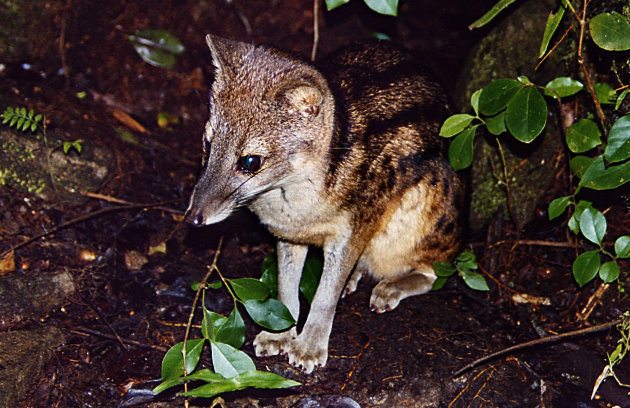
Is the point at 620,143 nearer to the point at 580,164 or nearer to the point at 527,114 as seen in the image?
the point at 527,114

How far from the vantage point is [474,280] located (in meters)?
5.25

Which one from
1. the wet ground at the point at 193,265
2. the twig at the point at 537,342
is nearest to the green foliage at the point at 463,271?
the wet ground at the point at 193,265

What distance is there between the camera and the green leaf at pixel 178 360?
393 cm

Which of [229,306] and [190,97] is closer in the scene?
[229,306]

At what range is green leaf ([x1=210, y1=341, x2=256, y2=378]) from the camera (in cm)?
381

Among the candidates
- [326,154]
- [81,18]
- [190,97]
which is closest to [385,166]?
[326,154]

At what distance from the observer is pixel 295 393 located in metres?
4.36

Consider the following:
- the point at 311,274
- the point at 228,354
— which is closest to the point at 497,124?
the point at 311,274

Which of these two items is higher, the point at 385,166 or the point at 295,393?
the point at 385,166

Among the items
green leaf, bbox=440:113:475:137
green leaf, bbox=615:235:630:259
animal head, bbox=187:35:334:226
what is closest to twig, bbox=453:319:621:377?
green leaf, bbox=615:235:630:259

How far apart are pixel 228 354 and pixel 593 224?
2.89 meters

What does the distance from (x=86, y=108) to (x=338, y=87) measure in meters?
2.81

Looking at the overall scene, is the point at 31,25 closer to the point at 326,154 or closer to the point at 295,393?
the point at 326,154

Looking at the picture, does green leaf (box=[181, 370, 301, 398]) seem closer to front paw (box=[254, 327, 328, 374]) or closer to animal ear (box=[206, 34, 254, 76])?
front paw (box=[254, 327, 328, 374])
